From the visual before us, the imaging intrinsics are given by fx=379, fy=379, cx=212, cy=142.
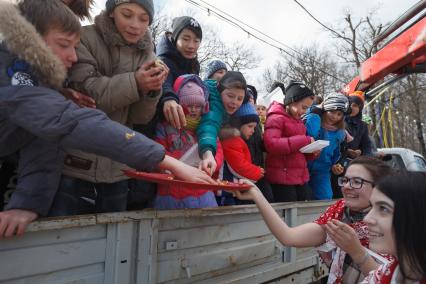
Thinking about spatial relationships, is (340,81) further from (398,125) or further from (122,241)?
(122,241)

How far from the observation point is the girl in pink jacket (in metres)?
3.68

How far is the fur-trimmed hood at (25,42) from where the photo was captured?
1492mm

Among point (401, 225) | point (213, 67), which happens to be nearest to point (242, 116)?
point (213, 67)

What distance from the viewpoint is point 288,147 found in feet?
12.0

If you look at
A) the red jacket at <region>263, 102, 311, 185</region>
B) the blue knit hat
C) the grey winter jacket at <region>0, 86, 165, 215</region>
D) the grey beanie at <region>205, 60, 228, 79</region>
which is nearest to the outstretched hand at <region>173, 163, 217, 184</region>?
the grey winter jacket at <region>0, 86, 165, 215</region>

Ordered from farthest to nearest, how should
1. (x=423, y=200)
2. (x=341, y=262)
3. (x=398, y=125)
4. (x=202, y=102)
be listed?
(x=398, y=125)
(x=202, y=102)
(x=341, y=262)
(x=423, y=200)

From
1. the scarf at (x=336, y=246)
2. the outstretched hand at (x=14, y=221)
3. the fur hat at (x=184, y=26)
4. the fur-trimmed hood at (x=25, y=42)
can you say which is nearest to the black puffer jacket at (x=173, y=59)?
the fur hat at (x=184, y=26)

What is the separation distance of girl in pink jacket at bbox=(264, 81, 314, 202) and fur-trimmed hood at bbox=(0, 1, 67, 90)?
2.49 meters

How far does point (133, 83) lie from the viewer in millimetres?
2004

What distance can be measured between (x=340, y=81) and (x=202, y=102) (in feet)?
85.1

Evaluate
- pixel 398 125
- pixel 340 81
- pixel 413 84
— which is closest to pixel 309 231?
pixel 340 81

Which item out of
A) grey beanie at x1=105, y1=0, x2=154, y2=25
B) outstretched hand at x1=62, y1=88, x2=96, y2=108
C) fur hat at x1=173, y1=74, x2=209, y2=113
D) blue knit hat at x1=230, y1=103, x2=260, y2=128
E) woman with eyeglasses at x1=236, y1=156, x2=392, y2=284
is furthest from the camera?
blue knit hat at x1=230, y1=103, x2=260, y2=128

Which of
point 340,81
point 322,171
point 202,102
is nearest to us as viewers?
point 202,102

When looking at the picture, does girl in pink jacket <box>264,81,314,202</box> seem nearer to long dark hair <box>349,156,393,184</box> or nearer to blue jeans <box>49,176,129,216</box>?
long dark hair <box>349,156,393,184</box>
